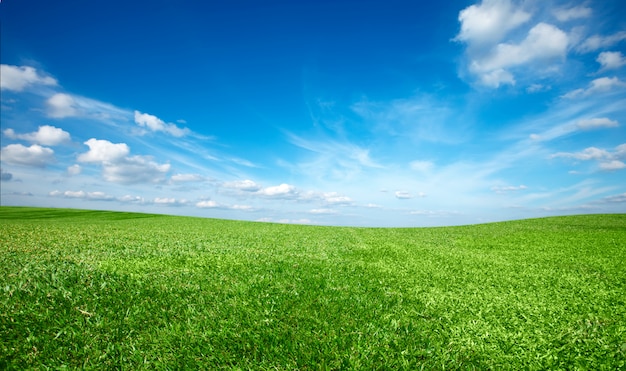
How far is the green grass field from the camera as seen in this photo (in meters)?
4.70

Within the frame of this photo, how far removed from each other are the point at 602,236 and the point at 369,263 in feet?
46.1

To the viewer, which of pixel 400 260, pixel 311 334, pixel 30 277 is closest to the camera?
pixel 311 334

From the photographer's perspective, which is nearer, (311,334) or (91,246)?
(311,334)

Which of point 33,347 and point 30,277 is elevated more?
point 30,277

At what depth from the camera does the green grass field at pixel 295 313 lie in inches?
185

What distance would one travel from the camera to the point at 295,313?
19.1 ft

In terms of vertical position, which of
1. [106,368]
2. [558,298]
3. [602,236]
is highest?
[602,236]

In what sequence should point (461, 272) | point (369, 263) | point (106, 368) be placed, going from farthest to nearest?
point (369, 263) → point (461, 272) → point (106, 368)

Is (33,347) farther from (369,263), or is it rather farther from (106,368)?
(369,263)

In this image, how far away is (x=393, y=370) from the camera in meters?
4.43

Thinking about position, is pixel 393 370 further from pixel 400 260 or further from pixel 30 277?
pixel 30 277

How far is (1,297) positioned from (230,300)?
13.4 feet

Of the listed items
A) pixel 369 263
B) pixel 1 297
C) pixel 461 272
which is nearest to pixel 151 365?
pixel 1 297

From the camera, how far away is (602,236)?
53.7 ft
